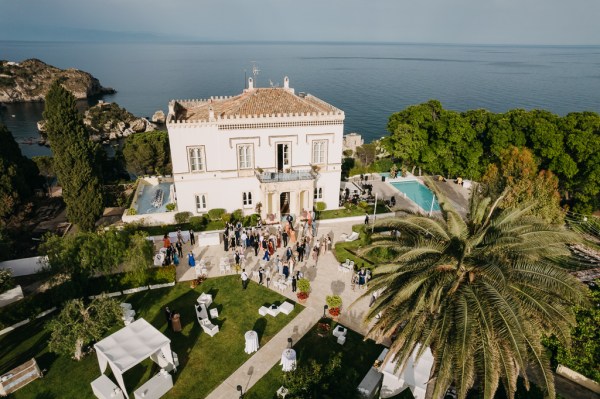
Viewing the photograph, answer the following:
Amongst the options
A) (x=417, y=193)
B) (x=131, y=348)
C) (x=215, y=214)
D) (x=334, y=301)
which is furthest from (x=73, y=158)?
(x=417, y=193)

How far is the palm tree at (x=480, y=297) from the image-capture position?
1208cm

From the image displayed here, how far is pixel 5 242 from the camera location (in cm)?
2430

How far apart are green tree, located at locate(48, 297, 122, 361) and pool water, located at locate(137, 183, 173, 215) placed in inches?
641

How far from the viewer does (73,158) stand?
29750 millimetres

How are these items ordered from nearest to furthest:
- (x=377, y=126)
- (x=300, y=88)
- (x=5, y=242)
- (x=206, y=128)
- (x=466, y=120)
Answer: (x=5, y=242) → (x=206, y=128) → (x=466, y=120) → (x=377, y=126) → (x=300, y=88)

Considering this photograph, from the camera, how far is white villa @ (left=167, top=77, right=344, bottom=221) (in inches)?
1228

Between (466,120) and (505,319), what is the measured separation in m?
33.3

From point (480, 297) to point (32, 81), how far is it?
144m

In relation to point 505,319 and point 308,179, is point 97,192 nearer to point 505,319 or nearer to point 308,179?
point 308,179

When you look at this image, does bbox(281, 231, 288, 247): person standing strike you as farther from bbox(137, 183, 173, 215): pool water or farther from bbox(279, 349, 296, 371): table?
bbox(279, 349, 296, 371): table

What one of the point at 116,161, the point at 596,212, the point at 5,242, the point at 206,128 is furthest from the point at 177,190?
the point at 596,212

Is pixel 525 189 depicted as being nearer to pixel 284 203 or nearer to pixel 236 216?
pixel 284 203

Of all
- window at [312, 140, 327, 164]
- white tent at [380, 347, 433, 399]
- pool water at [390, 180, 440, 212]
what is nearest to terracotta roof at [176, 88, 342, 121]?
window at [312, 140, 327, 164]

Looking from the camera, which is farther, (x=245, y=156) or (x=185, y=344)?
(x=245, y=156)
